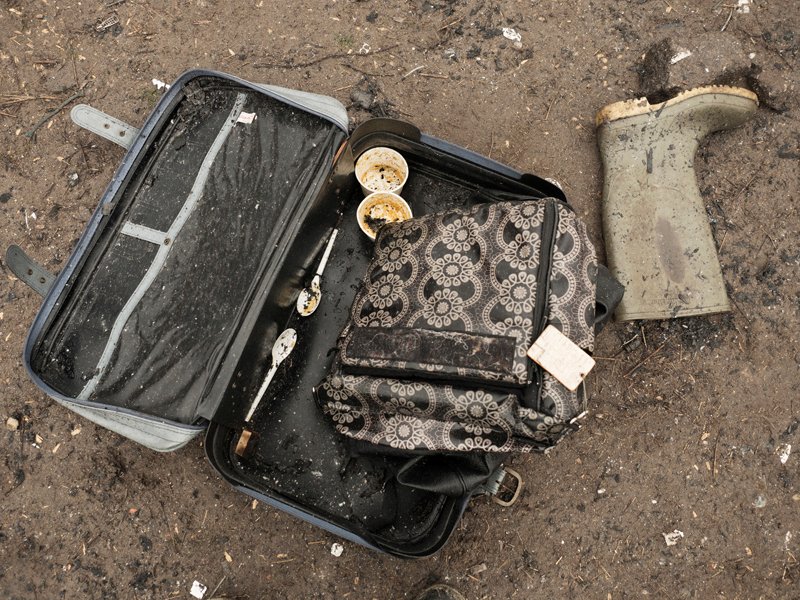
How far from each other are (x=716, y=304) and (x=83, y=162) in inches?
109

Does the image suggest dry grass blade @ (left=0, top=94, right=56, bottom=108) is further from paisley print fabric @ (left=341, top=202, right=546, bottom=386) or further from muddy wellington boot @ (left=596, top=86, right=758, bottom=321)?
muddy wellington boot @ (left=596, top=86, right=758, bottom=321)

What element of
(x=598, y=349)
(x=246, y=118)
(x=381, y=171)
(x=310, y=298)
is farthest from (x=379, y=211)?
(x=598, y=349)

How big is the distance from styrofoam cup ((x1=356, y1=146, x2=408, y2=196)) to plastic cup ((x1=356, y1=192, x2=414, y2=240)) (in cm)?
3

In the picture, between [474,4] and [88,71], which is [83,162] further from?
[474,4]

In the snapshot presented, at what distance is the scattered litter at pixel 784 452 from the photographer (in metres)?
2.26

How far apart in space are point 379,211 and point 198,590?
5.51 ft

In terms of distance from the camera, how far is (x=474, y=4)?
255 cm

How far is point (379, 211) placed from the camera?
219 centimetres

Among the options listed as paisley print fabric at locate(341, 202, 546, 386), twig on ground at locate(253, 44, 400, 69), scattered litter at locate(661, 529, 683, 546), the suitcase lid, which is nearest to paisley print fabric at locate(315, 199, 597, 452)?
paisley print fabric at locate(341, 202, 546, 386)

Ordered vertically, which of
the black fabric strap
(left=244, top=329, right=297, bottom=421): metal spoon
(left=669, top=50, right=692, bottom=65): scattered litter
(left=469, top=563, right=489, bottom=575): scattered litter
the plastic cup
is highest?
(left=669, top=50, right=692, bottom=65): scattered litter

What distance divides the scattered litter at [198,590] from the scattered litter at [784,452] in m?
2.40

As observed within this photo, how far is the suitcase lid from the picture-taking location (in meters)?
1.72

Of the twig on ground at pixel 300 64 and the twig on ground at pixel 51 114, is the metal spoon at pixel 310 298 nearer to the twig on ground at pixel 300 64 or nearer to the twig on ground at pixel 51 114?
the twig on ground at pixel 300 64

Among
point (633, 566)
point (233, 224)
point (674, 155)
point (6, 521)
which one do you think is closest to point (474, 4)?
point (674, 155)
